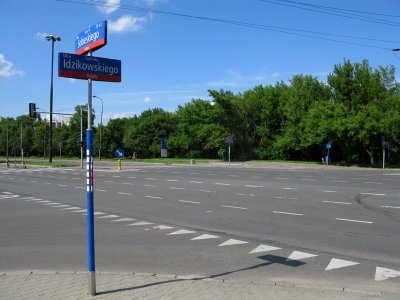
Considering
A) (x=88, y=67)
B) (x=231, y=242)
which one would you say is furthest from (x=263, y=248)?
(x=88, y=67)

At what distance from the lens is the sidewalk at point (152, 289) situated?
4789 millimetres

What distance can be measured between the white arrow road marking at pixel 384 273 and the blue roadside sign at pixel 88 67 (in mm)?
4378

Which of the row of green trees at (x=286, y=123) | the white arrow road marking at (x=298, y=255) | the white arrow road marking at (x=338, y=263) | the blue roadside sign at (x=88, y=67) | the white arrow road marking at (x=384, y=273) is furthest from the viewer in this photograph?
the row of green trees at (x=286, y=123)

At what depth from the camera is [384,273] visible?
5898mm

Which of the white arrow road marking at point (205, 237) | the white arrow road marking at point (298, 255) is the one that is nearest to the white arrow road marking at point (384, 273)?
the white arrow road marking at point (298, 255)

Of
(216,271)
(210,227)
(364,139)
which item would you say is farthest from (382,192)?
(364,139)

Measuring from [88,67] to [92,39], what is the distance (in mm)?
409

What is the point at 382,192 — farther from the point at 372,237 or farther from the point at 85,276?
the point at 85,276

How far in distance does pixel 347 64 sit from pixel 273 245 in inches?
1909

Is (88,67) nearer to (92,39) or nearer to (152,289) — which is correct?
(92,39)

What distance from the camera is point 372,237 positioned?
832 cm

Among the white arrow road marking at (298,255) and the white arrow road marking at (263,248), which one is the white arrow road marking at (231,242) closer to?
the white arrow road marking at (263,248)

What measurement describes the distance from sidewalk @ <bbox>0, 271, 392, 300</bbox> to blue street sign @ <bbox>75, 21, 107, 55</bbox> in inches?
117

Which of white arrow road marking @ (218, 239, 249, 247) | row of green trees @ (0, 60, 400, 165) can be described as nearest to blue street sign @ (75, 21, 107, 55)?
white arrow road marking @ (218, 239, 249, 247)
